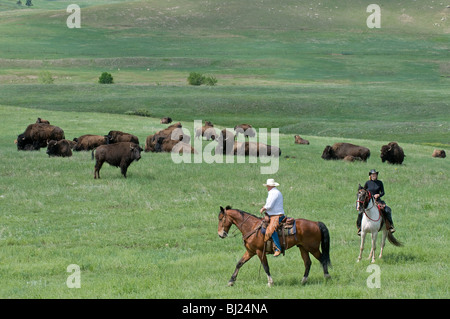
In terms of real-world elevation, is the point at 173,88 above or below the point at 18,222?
above

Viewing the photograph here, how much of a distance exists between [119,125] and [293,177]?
23429 mm

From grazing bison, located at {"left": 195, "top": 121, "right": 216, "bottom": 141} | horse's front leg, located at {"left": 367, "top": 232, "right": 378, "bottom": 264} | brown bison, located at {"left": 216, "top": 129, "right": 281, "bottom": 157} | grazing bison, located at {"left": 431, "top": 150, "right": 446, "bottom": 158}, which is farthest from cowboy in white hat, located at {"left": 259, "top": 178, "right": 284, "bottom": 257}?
grazing bison, located at {"left": 431, "top": 150, "right": 446, "bottom": 158}

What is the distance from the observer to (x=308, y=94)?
7744 centimetres

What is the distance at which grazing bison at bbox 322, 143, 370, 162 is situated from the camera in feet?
112

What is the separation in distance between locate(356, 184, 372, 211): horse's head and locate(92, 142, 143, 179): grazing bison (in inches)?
529

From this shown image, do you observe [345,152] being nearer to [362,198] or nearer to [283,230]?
[362,198]

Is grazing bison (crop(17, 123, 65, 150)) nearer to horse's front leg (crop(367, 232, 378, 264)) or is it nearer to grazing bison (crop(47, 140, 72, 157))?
grazing bison (crop(47, 140, 72, 157))

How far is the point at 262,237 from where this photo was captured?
42.7ft

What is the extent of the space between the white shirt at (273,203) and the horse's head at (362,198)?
2.33 meters

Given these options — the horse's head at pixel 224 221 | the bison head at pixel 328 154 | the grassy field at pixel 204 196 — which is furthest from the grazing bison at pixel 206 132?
the horse's head at pixel 224 221

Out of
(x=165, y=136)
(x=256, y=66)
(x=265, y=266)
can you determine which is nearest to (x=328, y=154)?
(x=165, y=136)
